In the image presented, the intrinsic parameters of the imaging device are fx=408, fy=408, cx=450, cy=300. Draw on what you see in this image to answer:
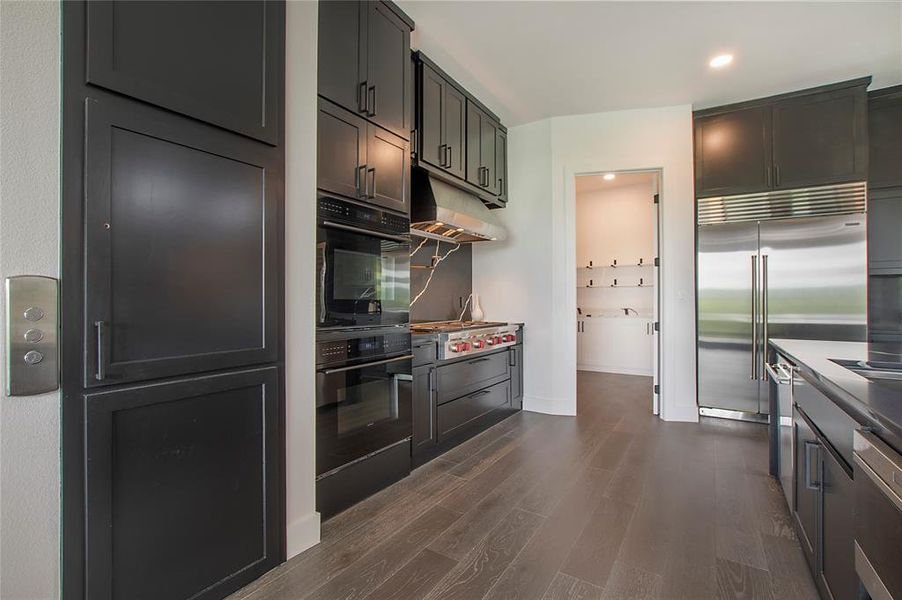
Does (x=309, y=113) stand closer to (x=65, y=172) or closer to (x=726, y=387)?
(x=65, y=172)

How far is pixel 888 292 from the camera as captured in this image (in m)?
3.57

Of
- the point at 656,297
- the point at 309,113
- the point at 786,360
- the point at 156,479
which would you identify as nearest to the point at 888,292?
the point at 656,297

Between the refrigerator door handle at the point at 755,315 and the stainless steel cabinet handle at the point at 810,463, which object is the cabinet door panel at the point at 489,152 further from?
the stainless steel cabinet handle at the point at 810,463

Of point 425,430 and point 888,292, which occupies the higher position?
point 888,292

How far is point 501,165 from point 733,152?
213 centimetres

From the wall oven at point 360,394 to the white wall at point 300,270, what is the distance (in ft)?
0.47

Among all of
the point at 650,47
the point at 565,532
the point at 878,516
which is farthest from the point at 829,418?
the point at 650,47

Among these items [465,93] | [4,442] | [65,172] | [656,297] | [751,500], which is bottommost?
[751,500]

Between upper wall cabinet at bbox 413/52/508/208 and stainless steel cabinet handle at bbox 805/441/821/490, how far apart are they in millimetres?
2611

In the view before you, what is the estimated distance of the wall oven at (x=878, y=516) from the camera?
0.79 metres

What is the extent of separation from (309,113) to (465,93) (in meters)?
2.02

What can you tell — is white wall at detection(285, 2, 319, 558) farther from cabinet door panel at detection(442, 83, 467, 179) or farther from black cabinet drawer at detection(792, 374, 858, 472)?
black cabinet drawer at detection(792, 374, 858, 472)

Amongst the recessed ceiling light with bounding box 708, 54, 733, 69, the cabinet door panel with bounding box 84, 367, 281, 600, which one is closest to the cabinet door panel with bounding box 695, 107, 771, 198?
the recessed ceiling light with bounding box 708, 54, 733, 69

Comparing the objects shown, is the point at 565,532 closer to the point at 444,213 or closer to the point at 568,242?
the point at 444,213
